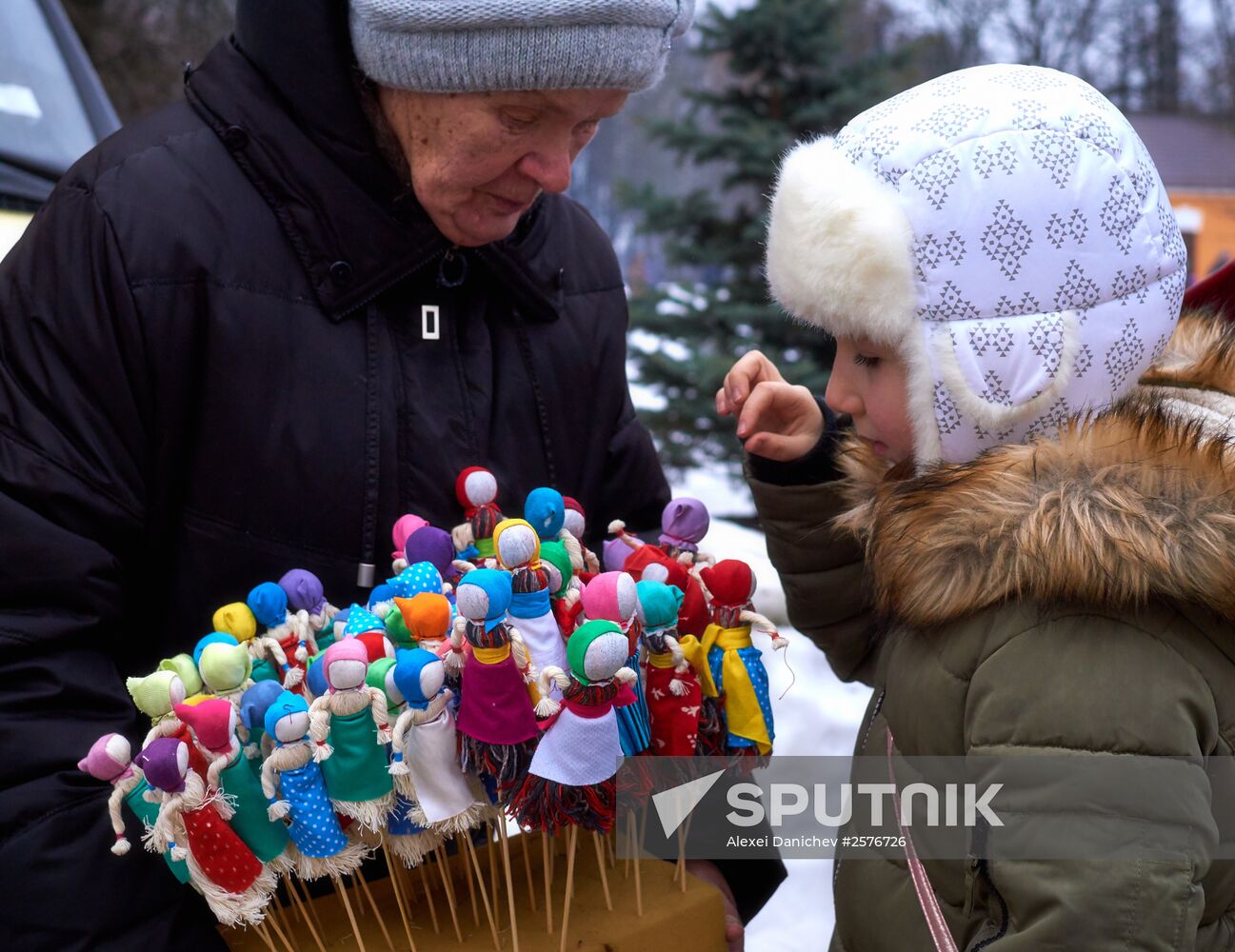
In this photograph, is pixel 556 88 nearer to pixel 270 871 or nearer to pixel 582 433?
pixel 582 433

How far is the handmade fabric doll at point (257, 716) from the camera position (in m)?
1.20

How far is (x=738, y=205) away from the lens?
617cm

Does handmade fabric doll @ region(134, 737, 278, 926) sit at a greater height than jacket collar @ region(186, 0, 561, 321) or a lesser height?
lesser

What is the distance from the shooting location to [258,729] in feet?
4.01

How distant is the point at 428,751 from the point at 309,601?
0.28 metres

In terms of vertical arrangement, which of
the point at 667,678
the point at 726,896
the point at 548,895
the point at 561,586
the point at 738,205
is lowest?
the point at 738,205

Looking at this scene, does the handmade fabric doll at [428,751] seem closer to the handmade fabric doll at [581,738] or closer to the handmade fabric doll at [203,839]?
the handmade fabric doll at [581,738]

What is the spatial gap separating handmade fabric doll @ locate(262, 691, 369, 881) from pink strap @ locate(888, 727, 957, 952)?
26.1 inches

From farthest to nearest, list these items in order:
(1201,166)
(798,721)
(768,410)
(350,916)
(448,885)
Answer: (1201,166) → (798,721) → (768,410) → (448,885) → (350,916)

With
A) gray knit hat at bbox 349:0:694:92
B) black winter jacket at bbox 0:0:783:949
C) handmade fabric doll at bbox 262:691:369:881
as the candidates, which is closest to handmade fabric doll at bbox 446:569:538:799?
handmade fabric doll at bbox 262:691:369:881

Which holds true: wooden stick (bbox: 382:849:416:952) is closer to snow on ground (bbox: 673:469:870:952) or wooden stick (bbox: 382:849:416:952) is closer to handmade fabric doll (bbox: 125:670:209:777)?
handmade fabric doll (bbox: 125:670:209:777)

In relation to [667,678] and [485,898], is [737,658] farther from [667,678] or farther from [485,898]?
[485,898]

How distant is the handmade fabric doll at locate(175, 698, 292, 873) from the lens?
1.14 meters
